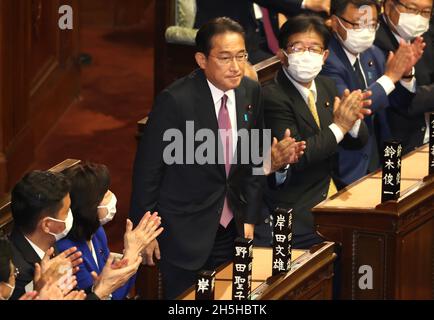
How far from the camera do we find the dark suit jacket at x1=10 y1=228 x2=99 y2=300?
492 cm

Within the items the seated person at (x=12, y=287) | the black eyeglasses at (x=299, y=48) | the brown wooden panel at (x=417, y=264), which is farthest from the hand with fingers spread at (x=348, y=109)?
the seated person at (x=12, y=287)

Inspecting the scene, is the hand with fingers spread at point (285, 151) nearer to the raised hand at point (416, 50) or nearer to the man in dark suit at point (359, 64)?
the man in dark suit at point (359, 64)

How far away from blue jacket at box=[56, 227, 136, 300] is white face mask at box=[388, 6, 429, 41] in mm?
2476

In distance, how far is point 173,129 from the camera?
5.63 meters

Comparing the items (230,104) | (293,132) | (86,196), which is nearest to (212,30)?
(230,104)

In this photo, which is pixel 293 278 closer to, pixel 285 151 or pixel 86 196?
pixel 285 151

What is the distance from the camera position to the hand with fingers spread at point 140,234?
5.18 metres

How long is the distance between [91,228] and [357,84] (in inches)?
79.2

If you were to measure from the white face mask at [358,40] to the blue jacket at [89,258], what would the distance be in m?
1.92

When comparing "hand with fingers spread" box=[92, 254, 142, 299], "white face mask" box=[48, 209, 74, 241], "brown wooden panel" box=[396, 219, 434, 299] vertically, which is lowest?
"brown wooden panel" box=[396, 219, 434, 299]

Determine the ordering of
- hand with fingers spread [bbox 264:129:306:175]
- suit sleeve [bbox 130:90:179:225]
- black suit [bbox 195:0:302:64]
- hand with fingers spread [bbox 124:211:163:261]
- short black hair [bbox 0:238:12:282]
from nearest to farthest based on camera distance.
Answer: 1. short black hair [bbox 0:238:12:282]
2. hand with fingers spread [bbox 124:211:163:261]
3. suit sleeve [bbox 130:90:179:225]
4. hand with fingers spread [bbox 264:129:306:175]
5. black suit [bbox 195:0:302:64]

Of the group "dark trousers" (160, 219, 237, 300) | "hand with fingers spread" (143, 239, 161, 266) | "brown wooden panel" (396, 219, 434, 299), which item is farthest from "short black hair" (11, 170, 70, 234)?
"brown wooden panel" (396, 219, 434, 299)

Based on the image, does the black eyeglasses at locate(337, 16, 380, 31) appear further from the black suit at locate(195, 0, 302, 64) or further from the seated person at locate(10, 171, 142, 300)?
the seated person at locate(10, 171, 142, 300)

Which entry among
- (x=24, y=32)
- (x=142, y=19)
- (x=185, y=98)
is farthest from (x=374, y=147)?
(x=142, y=19)
